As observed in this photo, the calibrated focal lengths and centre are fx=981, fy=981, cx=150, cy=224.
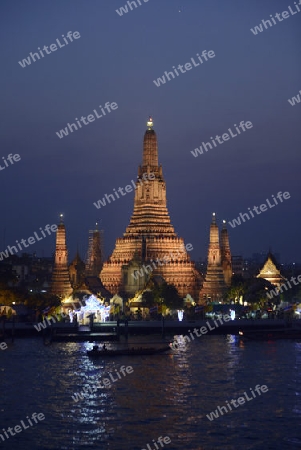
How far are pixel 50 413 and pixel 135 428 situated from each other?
5.36 metres

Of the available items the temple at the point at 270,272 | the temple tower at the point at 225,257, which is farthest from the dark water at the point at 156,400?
the temple at the point at 270,272

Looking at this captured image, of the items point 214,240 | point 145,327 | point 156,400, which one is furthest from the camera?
point 214,240

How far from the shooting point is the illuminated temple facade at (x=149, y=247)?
10812 centimetres

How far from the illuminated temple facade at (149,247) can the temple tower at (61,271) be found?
4380mm

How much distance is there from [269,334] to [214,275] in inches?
898

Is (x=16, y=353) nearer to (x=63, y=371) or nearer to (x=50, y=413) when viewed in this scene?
(x=63, y=371)

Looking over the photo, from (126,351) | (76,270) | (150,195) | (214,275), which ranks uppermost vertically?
(150,195)

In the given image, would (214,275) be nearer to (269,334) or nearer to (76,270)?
(269,334)

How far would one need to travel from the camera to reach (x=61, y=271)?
111562mm

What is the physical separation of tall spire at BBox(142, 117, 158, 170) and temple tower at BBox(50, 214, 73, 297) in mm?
12246

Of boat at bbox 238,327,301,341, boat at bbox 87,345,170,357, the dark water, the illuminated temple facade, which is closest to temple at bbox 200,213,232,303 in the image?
the illuminated temple facade

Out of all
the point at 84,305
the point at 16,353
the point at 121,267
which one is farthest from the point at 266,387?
the point at 121,267

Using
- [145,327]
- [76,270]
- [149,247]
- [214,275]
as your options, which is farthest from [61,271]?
[145,327]

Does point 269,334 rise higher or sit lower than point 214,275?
lower
